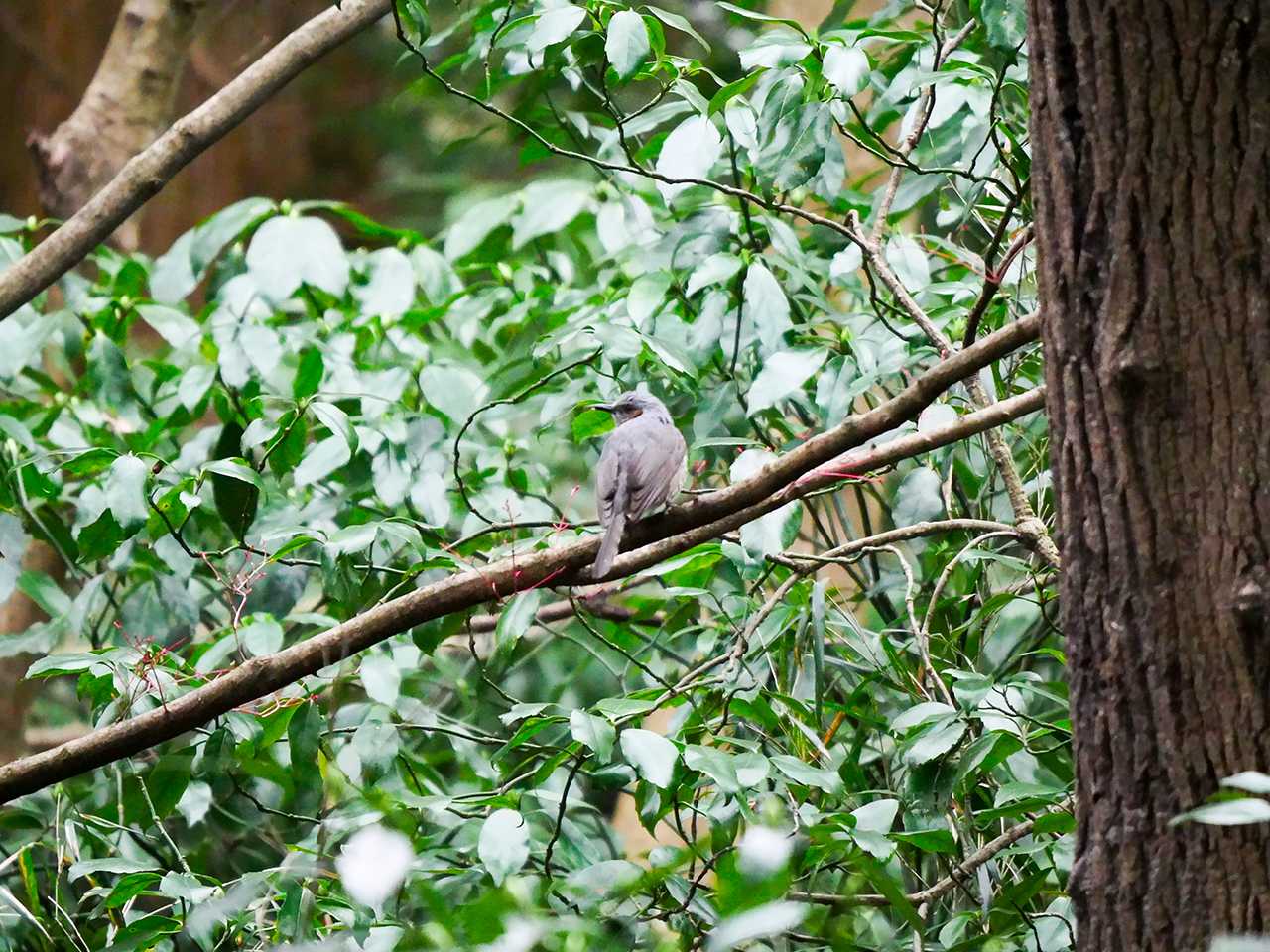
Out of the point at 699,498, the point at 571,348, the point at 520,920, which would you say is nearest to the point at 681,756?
the point at 699,498

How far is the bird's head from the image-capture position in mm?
3336

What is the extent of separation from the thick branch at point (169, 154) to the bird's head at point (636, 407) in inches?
46.5

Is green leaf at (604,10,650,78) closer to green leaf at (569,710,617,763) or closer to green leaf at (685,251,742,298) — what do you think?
green leaf at (685,251,742,298)

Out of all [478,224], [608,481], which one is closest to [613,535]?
[608,481]

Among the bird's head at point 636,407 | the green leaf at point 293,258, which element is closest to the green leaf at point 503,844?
the bird's head at point 636,407

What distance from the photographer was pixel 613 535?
2.57 m

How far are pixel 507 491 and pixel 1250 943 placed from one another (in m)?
2.67

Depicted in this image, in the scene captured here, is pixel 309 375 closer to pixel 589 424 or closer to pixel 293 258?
pixel 589 424

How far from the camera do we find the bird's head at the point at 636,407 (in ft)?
10.9

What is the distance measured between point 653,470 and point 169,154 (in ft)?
5.02

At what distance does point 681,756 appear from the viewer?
235 cm

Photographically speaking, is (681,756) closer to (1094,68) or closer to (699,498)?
(699,498)

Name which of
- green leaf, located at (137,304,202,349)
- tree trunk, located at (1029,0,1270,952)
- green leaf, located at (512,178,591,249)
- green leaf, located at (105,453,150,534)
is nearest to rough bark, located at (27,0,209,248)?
green leaf, located at (137,304,202,349)

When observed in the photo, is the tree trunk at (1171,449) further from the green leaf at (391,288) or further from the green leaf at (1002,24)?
the green leaf at (391,288)
